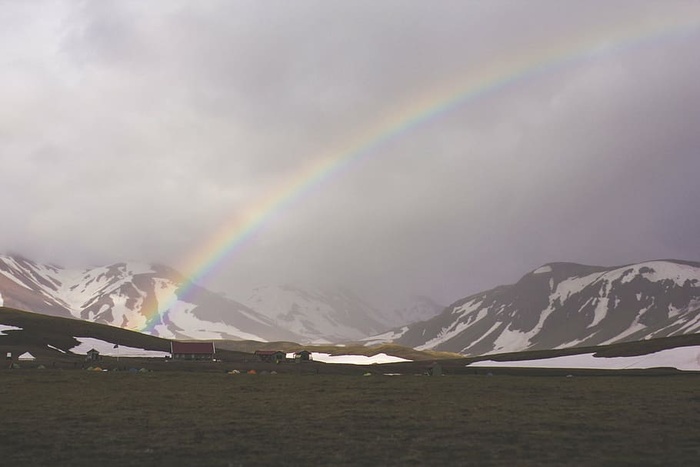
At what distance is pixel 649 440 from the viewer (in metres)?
32.2

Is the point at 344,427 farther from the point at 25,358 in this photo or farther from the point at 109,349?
the point at 109,349

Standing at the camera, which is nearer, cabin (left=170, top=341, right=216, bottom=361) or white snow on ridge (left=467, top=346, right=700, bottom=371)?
white snow on ridge (left=467, top=346, right=700, bottom=371)

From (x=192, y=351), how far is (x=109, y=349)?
2374 cm

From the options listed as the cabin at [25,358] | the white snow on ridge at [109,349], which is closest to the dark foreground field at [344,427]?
the cabin at [25,358]

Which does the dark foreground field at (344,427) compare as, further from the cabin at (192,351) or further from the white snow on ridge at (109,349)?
the white snow on ridge at (109,349)

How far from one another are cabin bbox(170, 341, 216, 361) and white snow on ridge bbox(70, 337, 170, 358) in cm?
764

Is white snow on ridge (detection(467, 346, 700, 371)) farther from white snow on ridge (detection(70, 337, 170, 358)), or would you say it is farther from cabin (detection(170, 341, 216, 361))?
white snow on ridge (detection(70, 337, 170, 358))

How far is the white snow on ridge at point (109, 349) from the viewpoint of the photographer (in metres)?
176

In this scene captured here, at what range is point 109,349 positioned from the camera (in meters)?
183

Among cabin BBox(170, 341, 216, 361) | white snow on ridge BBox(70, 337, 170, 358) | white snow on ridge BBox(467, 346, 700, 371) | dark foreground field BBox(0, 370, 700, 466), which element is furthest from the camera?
cabin BBox(170, 341, 216, 361)

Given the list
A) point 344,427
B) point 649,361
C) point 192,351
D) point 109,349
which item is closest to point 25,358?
point 109,349

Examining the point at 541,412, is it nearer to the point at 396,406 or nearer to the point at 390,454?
the point at 396,406

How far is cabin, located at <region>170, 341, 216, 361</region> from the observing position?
17599 centimetres

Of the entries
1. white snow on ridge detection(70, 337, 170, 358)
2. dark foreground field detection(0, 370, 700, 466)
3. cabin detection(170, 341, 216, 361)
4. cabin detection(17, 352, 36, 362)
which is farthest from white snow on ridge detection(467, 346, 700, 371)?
cabin detection(17, 352, 36, 362)
